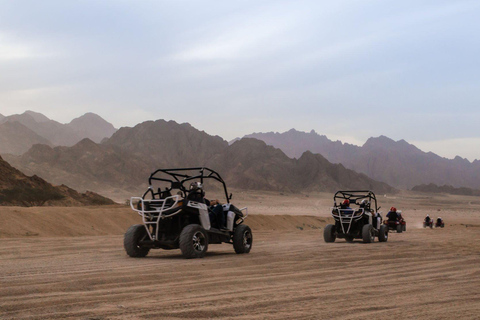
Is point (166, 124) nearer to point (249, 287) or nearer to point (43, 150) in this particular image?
point (43, 150)

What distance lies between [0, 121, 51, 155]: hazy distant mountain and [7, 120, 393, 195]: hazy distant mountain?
99.9 feet

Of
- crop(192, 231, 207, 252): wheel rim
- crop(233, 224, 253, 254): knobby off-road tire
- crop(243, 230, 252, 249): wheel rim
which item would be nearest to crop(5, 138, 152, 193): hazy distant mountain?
crop(243, 230, 252, 249): wheel rim

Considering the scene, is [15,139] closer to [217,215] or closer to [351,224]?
[351,224]

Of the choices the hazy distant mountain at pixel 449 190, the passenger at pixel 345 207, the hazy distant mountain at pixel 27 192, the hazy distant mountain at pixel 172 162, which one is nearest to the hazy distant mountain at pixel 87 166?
the hazy distant mountain at pixel 172 162

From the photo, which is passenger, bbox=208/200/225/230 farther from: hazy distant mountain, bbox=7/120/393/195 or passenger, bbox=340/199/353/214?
hazy distant mountain, bbox=7/120/393/195

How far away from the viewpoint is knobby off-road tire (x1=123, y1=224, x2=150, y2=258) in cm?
1289

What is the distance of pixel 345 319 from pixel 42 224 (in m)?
18.9

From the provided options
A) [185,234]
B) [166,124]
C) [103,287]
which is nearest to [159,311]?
[103,287]

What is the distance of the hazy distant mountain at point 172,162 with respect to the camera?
11381 centimetres

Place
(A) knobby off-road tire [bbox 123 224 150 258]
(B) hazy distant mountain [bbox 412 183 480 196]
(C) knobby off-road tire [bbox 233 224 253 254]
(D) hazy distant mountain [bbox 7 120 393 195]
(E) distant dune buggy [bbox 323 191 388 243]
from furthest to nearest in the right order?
(B) hazy distant mountain [bbox 412 183 480 196]
(D) hazy distant mountain [bbox 7 120 393 195]
(E) distant dune buggy [bbox 323 191 388 243]
(C) knobby off-road tire [bbox 233 224 253 254]
(A) knobby off-road tire [bbox 123 224 150 258]

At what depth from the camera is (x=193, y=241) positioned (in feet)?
40.8

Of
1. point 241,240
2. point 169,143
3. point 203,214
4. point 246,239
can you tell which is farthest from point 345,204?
point 169,143

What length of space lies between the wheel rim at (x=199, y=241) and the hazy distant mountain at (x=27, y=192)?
27171 mm

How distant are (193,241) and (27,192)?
2977cm
